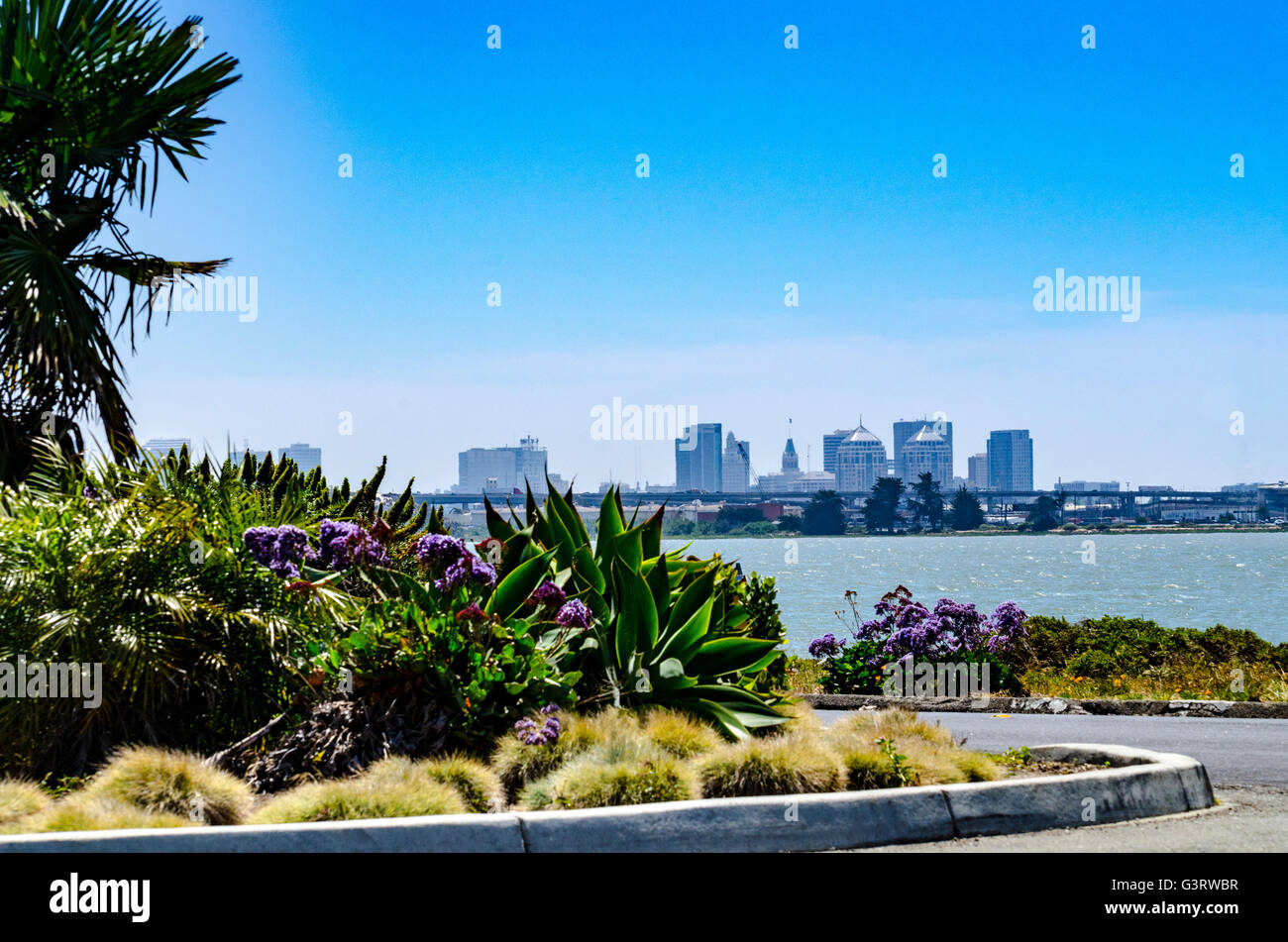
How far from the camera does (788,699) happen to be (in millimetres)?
8461

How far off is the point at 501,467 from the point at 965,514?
165 ft

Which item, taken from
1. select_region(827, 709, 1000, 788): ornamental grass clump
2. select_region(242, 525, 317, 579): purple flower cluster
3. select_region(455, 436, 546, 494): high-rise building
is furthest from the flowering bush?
select_region(455, 436, 546, 494): high-rise building

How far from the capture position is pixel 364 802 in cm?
553

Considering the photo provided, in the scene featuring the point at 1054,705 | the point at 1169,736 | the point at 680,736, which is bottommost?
the point at 1054,705

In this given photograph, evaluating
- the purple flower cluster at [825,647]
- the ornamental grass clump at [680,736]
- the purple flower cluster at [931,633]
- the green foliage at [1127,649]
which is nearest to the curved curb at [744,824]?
the ornamental grass clump at [680,736]

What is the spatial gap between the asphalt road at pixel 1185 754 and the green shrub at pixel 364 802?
2.08 metres

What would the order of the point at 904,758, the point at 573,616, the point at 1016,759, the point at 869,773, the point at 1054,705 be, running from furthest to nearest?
the point at 1054,705 → the point at 573,616 → the point at 1016,759 → the point at 904,758 → the point at 869,773

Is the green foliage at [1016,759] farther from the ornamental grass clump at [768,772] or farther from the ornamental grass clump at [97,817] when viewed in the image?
the ornamental grass clump at [97,817]

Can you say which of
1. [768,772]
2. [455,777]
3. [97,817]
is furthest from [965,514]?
[97,817]

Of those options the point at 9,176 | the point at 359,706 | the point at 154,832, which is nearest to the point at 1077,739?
the point at 359,706

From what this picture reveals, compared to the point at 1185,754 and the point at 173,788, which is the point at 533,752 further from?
the point at 1185,754

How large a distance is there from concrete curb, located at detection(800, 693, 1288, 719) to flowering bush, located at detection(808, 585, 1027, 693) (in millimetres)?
450

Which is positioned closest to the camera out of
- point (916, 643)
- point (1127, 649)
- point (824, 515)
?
point (916, 643)

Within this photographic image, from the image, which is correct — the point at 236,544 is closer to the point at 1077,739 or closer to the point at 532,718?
the point at 532,718
